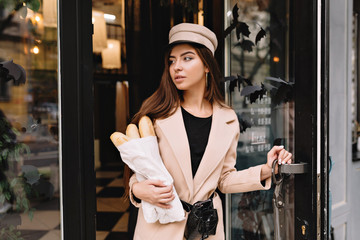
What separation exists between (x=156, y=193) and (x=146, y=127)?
0.95ft

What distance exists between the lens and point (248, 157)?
2.34 m

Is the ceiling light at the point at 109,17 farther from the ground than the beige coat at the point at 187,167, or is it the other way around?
the ceiling light at the point at 109,17

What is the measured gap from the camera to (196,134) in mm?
1561

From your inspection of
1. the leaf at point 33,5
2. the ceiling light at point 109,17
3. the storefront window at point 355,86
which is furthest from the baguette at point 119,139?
the storefront window at point 355,86

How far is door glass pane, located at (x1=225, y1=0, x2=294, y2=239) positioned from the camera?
224cm

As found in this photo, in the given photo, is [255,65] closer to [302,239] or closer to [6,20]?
[302,239]

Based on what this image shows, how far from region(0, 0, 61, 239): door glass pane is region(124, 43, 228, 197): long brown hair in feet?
1.21

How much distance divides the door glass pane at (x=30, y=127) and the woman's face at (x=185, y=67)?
527mm

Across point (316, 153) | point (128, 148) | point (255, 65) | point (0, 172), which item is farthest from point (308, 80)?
point (0, 172)

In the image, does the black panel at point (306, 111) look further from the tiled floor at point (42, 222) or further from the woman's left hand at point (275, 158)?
the tiled floor at point (42, 222)

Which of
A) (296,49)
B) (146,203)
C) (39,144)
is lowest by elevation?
(146,203)

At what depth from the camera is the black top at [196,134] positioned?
154 cm

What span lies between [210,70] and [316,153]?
0.61m

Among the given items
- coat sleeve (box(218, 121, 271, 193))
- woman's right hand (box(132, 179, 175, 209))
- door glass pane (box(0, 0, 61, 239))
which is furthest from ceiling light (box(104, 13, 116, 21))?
woman's right hand (box(132, 179, 175, 209))
